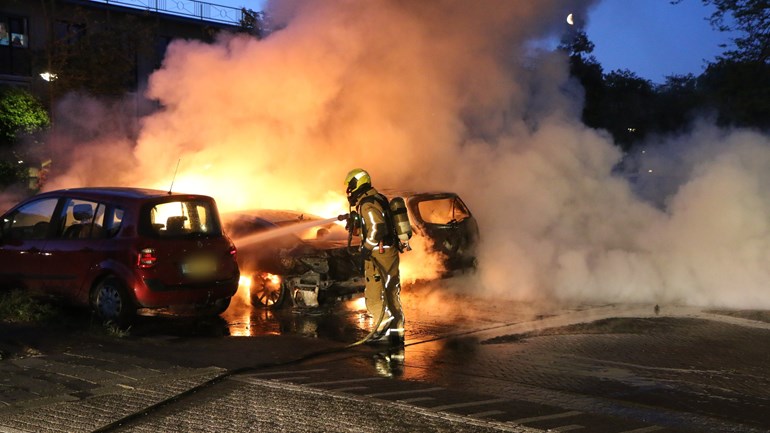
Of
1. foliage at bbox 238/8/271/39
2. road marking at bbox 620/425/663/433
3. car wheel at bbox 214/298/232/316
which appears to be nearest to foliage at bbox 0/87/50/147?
foliage at bbox 238/8/271/39

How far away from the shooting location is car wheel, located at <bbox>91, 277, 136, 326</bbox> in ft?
29.1

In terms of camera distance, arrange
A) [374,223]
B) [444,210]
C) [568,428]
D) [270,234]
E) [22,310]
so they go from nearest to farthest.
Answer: [568,428] → [374,223] → [22,310] → [270,234] → [444,210]

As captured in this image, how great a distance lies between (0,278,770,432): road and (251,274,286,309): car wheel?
10.2 inches

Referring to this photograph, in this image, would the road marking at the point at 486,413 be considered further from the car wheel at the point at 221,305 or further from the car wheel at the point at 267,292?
the car wheel at the point at 267,292

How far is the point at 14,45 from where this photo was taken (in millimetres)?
27156

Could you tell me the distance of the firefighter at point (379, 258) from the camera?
850 centimetres

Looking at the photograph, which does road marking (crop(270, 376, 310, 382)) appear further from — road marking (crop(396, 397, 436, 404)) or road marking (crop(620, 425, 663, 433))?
road marking (crop(620, 425, 663, 433))

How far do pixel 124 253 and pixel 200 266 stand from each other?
0.80 meters

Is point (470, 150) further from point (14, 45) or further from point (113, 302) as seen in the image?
point (14, 45)

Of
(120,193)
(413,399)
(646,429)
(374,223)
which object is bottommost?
(646,429)

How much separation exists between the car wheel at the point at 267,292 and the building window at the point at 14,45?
19.6 metres

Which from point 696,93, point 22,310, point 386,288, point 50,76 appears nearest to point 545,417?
point 386,288

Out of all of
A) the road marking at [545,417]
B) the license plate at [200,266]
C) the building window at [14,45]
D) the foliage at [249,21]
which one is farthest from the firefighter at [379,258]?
the building window at [14,45]

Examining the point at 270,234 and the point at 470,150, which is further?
the point at 470,150
